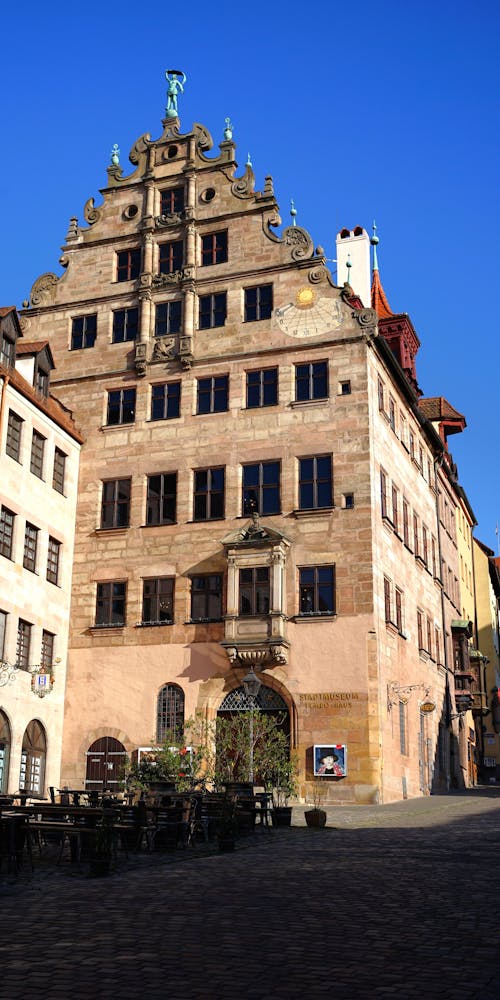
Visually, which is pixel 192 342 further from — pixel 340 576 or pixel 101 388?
Answer: pixel 340 576

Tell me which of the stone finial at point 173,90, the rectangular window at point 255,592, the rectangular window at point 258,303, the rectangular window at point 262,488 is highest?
the stone finial at point 173,90

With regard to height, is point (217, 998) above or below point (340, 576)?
below

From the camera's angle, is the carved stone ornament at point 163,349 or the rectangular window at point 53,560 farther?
the carved stone ornament at point 163,349

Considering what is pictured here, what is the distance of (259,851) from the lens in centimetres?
1741

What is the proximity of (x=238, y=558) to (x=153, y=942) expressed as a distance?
1000 inches

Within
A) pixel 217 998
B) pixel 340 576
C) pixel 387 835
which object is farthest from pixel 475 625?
pixel 217 998

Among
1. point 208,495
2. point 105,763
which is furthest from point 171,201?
point 105,763

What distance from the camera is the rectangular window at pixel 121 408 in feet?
127

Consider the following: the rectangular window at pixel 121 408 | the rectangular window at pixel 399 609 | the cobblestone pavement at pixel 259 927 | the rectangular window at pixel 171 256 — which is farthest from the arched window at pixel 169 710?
the cobblestone pavement at pixel 259 927

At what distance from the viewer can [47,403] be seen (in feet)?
118

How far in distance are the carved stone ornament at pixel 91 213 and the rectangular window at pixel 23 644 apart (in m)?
17.1

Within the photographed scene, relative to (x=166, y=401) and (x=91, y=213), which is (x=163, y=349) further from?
(x=91, y=213)

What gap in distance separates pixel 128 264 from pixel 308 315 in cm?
833

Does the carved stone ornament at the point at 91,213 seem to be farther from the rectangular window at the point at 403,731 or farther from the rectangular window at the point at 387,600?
the rectangular window at the point at 403,731
